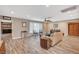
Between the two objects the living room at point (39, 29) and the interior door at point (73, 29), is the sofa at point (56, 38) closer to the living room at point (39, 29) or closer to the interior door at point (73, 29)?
the living room at point (39, 29)

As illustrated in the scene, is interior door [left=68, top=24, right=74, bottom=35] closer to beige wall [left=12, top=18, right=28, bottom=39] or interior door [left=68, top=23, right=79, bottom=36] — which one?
interior door [left=68, top=23, right=79, bottom=36]

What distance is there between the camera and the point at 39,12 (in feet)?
7.04

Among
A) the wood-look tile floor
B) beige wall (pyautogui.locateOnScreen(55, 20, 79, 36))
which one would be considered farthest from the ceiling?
the wood-look tile floor

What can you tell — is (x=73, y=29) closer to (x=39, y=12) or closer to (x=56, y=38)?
(x=56, y=38)

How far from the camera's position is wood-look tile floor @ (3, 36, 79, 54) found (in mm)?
2074

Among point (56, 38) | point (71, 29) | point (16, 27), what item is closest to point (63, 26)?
point (71, 29)

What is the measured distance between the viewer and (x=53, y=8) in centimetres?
208

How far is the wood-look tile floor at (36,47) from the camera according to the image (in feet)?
6.81

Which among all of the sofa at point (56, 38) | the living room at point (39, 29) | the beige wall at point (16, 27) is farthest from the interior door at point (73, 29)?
the beige wall at point (16, 27)

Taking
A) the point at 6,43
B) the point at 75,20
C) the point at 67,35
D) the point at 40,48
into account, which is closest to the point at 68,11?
the point at 75,20

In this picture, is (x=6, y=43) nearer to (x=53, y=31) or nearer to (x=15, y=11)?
(x=15, y=11)

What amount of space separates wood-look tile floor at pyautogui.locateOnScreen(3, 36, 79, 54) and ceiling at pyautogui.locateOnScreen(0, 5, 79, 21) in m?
0.56

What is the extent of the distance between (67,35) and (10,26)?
4.76ft

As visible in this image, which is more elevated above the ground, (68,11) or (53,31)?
(68,11)
